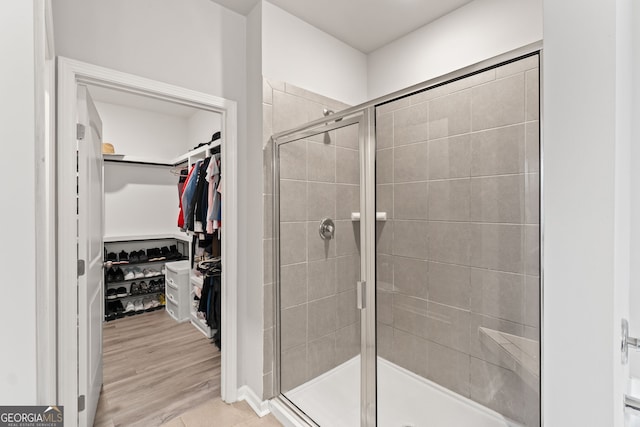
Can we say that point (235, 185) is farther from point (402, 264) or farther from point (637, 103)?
point (637, 103)

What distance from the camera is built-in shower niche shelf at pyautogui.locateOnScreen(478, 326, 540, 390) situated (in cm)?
117

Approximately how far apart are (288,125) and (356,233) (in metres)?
0.94

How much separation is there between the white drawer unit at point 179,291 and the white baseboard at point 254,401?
6.03 ft

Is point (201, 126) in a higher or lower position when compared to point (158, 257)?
higher

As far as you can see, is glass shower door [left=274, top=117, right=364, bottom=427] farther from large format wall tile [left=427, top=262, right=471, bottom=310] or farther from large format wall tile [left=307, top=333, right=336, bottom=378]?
large format wall tile [left=427, top=262, right=471, bottom=310]

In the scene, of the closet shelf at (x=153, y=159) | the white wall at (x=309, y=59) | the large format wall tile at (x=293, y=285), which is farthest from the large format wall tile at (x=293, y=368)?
the closet shelf at (x=153, y=159)

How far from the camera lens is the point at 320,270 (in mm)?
1817

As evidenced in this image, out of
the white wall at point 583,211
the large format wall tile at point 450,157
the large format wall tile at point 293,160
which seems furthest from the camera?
the large format wall tile at point 293,160

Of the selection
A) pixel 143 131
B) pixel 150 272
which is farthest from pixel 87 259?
pixel 143 131

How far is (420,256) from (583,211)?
3.22 ft

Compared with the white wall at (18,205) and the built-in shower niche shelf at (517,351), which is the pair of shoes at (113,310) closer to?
the white wall at (18,205)

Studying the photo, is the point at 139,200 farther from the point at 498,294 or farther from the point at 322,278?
the point at 498,294

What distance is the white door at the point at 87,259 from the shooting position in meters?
1.54

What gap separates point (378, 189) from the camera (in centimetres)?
Answer: 146
